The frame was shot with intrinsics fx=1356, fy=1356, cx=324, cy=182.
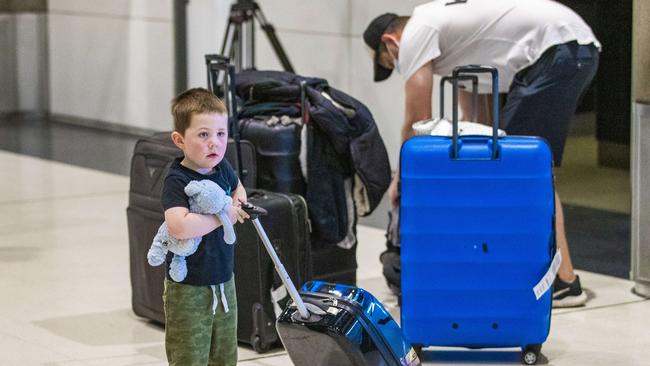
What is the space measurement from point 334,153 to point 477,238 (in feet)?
2.94

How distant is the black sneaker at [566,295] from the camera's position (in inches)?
217

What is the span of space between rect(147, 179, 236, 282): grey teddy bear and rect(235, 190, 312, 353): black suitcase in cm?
115

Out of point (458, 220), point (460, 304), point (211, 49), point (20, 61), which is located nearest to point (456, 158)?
point (458, 220)

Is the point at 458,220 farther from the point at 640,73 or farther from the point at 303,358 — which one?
the point at 640,73

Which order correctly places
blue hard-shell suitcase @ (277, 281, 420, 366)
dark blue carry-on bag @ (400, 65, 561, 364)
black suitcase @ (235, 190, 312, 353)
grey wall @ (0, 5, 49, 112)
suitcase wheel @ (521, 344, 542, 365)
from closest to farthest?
blue hard-shell suitcase @ (277, 281, 420, 366)
dark blue carry-on bag @ (400, 65, 561, 364)
suitcase wheel @ (521, 344, 542, 365)
black suitcase @ (235, 190, 312, 353)
grey wall @ (0, 5, 49, 112)

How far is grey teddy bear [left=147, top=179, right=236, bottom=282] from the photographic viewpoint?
11.5 ft

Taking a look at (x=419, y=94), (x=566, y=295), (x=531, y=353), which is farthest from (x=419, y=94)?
(x=531, y=353)

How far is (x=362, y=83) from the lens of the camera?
355 inches

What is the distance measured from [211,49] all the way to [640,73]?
515 centimetres

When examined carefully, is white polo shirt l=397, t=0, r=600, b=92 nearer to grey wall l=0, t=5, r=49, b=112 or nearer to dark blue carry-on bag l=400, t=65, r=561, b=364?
dark blue carry-on bag l=400, t=65, r=561, b=364

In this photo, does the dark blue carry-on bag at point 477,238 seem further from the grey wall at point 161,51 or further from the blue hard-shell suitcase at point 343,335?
the grey wall at point 161,51

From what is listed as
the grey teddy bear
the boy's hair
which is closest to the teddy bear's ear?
the grey teddy bear

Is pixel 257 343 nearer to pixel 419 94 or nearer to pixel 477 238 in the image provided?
pixel 477 238

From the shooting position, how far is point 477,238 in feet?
15.0
